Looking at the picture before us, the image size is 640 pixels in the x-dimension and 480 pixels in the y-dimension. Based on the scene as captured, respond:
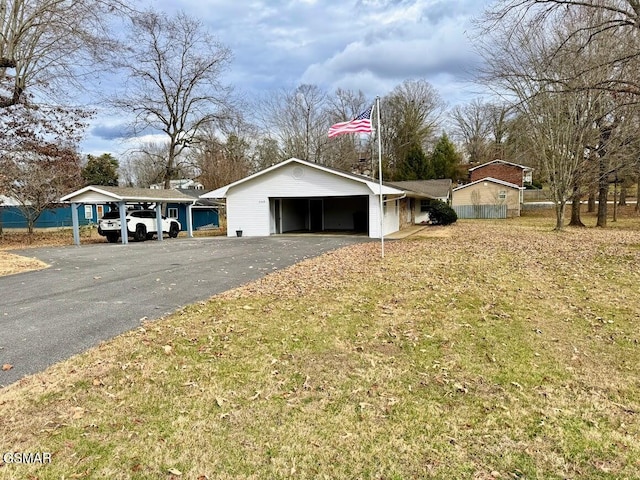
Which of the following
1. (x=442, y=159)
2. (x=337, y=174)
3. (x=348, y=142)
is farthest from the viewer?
(x=442, y=159)

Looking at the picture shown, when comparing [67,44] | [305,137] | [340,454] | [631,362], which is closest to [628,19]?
[631,362]

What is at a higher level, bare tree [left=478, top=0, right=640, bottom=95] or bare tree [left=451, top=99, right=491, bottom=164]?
bare tree [left=451, top=99, right=491, bottom=164]

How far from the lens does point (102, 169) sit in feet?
148

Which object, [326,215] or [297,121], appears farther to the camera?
[297,121]

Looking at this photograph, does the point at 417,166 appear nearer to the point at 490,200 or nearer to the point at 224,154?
the point at 490,200

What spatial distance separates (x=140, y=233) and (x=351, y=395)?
19266mm

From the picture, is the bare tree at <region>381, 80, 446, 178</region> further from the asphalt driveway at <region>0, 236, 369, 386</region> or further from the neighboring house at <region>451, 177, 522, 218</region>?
the asphalt driveway at <region>0, 236, 369, 386</region>

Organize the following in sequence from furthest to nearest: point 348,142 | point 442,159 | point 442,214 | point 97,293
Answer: point 442,159 < point 348,142 < point 442,214 < point 97,293


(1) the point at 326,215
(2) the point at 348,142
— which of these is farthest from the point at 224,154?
(1) the point at 326,215

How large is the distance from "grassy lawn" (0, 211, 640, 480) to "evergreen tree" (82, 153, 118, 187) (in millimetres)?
44577

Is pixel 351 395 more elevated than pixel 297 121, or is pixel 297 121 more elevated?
pixel 297 121

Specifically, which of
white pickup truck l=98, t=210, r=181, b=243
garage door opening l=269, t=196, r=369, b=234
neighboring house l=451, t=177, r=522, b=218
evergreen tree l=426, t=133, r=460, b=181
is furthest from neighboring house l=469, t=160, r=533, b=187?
white pickup truck l=98, t=210, r=181, b=243

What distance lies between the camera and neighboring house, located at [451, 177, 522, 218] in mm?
35291

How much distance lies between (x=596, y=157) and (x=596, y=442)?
24180 mm
